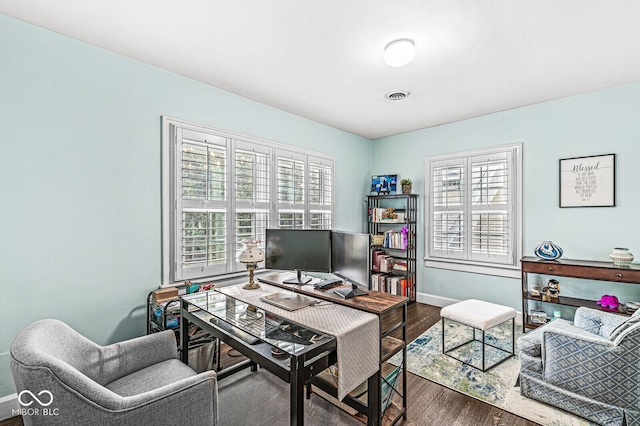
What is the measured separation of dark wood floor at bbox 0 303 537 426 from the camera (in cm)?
190

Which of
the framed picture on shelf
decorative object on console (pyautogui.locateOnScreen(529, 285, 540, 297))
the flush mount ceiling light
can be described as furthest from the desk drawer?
the flush mount ceiling light

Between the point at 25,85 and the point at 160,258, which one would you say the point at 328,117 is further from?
the point at 25,85

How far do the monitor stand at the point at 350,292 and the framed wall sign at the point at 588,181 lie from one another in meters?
2.84

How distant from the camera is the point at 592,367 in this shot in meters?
1.82

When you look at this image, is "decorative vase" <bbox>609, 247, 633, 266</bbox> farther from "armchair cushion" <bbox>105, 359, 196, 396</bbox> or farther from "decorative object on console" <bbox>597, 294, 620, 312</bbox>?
"armchair cushion" <bbox>105, 359, 196, 396</bbox>

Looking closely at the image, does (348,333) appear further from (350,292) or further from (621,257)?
(621,257)

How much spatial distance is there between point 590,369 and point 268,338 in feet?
6.66

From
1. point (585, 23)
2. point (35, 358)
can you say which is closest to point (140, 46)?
point (35, 358)

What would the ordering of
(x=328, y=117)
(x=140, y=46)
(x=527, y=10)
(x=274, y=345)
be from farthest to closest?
1. (x=328, y=117)
2. (x=140, y=46)
3. (x=527, y=10)
4. (x=274, y=345)

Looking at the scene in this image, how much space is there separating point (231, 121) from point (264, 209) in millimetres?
1031

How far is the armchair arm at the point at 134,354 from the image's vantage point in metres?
1.64

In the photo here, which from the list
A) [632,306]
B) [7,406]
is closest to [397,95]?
[632,306]

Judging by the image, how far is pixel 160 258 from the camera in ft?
8.44

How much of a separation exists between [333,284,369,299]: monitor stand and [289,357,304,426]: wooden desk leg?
72 centimetres
